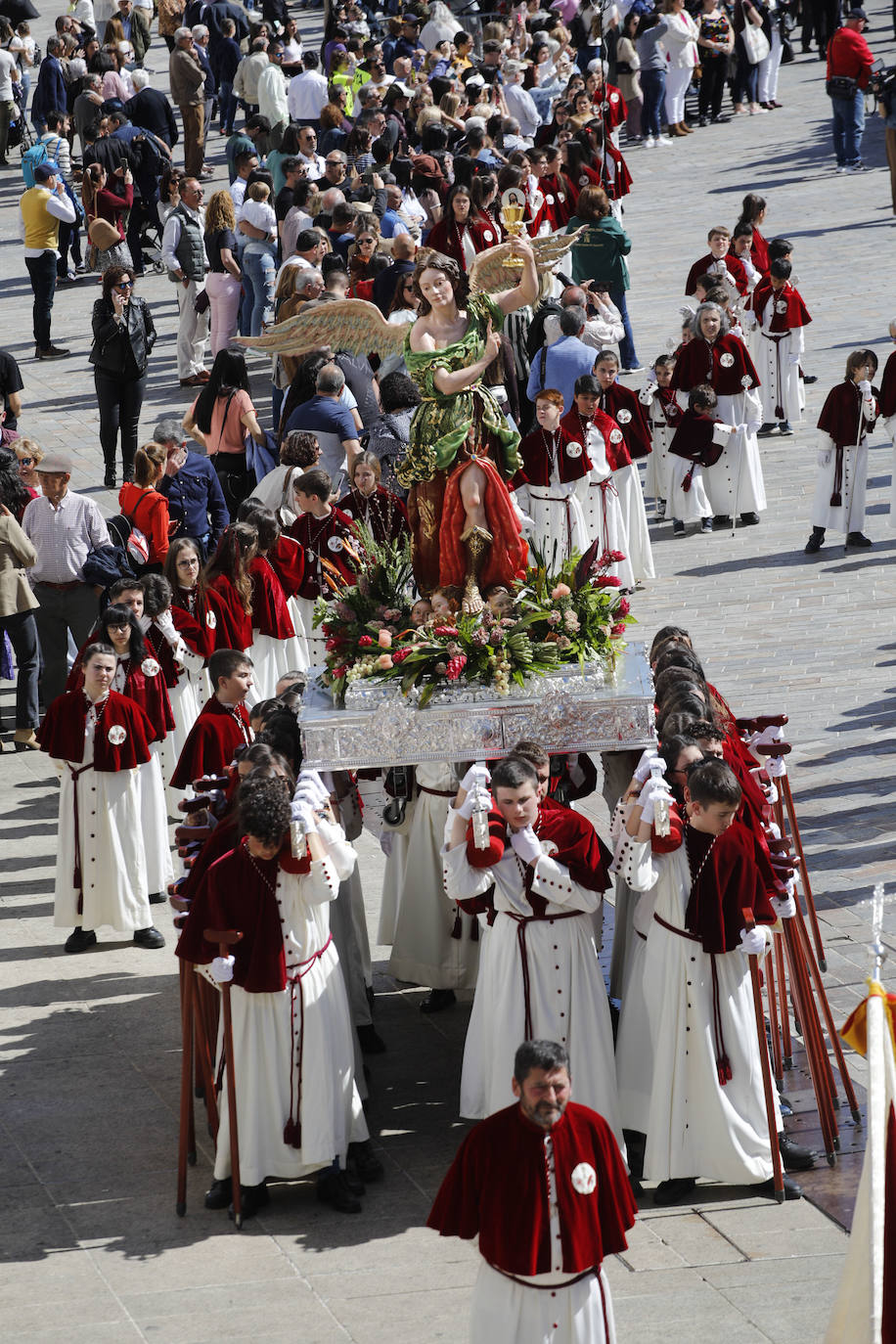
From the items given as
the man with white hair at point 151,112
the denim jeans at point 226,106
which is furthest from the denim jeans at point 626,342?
the denim jeans at point 226,106

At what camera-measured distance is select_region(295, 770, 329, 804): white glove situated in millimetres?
7398

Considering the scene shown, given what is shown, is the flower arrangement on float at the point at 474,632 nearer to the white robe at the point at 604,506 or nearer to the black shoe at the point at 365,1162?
the black shoe at the point at 365,1162

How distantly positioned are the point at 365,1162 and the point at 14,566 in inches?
231

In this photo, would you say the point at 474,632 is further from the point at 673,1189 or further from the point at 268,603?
the point at 268,603

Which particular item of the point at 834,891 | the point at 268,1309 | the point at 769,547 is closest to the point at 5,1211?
the point at 268,1309

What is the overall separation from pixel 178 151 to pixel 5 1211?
71.8 feet

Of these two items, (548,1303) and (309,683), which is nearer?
(548,1303)

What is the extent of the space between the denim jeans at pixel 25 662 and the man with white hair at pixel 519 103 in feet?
44.7

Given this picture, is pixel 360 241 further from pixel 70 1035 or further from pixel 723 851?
pixel 723 851

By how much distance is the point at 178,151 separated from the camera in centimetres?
2711

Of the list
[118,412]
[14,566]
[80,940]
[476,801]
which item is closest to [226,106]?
[118,412]

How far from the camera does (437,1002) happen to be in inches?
364

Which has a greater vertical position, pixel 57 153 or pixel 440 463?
pixel 57 153

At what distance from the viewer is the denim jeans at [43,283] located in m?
19.7
